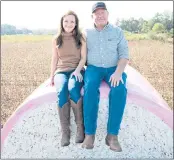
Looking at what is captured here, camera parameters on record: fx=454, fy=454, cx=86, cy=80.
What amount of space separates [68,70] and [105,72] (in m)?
0.33

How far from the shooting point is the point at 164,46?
1575 cm

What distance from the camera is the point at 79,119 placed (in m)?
3.65

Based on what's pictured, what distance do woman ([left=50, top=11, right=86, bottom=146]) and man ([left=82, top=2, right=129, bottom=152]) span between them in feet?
0.23

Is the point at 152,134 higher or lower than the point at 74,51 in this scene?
lower

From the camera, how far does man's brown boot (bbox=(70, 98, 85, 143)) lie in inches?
142

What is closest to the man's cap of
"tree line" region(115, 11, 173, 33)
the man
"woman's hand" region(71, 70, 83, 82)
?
the man

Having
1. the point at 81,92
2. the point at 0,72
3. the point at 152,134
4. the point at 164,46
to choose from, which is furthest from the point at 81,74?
the point at 164,46

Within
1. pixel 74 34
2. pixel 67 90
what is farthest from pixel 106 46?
pixel 67 90

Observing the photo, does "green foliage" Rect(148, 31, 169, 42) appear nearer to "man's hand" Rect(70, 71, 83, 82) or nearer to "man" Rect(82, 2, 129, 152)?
"man" Rect(82, 2, 129, 152)

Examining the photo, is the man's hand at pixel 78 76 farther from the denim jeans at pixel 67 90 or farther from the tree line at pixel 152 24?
the tree line at pixel 152 24

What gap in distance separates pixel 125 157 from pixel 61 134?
57cm

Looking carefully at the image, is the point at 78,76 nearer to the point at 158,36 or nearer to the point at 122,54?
the point at 122,54

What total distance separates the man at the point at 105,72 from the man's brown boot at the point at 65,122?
0.16 m

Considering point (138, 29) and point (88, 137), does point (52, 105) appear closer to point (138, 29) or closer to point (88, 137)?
point (88, 137)
